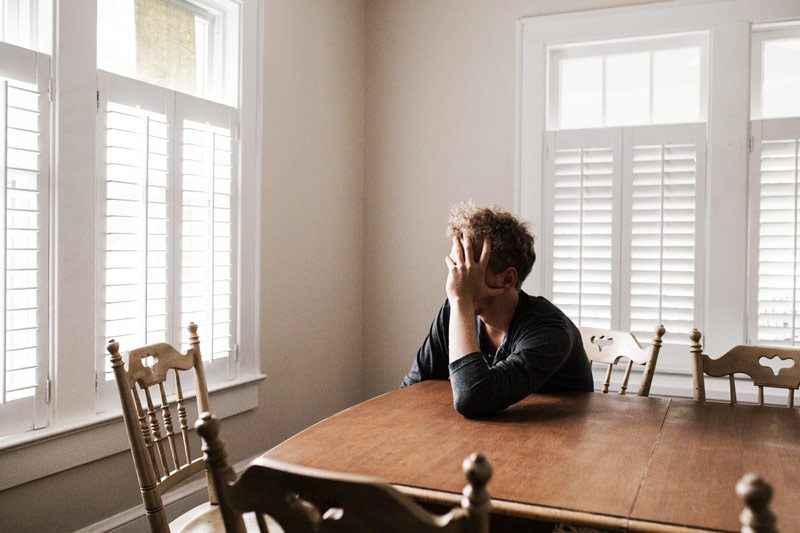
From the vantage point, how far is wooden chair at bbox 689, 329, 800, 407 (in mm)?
2041

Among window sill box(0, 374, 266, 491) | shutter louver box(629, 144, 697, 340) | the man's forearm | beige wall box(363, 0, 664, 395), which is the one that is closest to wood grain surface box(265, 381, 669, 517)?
the man's forearm

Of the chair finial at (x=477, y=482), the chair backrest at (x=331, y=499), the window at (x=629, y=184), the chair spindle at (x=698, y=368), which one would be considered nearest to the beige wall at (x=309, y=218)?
the window at (x=629, y=184)

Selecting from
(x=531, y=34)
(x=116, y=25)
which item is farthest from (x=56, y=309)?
(x=531, y=34)

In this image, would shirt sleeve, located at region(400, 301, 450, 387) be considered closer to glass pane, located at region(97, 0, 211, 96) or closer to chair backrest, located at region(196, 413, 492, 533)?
chair backrest, located at region(196, 413, 492, 533)

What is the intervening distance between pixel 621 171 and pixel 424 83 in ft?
3.84

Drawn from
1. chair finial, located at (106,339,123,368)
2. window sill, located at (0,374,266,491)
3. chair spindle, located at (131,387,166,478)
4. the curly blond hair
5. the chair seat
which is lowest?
the chair seat

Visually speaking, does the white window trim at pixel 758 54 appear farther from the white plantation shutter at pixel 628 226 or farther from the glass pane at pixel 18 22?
the glass pane at pixel 18 22

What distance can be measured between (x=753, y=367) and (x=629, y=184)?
141 cm

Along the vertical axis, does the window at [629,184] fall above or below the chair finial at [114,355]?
above

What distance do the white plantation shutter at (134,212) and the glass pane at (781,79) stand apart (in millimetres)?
2651

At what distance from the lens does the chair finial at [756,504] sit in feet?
2.36

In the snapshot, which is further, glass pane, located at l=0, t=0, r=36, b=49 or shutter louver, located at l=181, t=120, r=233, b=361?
shutter louver, located at l=181, t=120, r=233, b=361

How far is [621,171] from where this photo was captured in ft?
10.9

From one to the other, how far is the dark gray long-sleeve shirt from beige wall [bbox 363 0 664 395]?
1.47 meters
